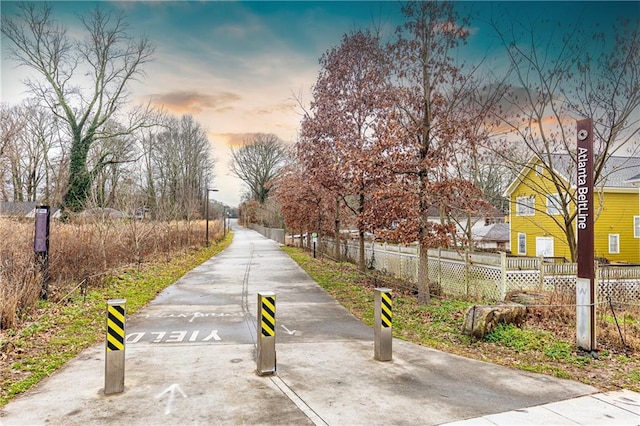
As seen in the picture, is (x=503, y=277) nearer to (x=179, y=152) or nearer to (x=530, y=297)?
(x=530, y=297)

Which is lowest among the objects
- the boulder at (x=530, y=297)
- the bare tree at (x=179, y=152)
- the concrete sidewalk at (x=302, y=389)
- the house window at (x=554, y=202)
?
the concrete sidewalk at (x=302, y=389)

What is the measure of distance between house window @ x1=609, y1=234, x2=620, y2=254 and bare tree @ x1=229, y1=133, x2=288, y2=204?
47.6 metres

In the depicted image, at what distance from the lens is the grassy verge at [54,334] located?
5549 mm

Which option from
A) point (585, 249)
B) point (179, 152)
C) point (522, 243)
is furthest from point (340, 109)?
point (179, 152)

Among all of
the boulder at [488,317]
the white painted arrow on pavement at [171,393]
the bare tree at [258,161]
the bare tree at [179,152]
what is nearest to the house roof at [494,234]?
the boulder at [488,317]

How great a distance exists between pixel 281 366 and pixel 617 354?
543cm

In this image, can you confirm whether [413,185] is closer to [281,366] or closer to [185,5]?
[281,366]

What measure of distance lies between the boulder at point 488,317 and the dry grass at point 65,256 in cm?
826

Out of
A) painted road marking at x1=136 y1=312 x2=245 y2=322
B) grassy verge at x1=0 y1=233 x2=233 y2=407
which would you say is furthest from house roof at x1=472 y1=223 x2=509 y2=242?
grassy verge at x1=0 y1=233 x2=233 y2=407

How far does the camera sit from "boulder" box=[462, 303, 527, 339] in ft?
24.6

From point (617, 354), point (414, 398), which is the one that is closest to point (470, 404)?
point (414, 398)

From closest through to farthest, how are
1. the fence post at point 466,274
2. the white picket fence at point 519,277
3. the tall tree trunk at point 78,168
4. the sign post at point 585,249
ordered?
the sign post at point 585,249
the white picket fence at point 519,277
the fence post at point 466,274
the tall tree trunk at point 78,168

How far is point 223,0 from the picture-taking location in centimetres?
1321

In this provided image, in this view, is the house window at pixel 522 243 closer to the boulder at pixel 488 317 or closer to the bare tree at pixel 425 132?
the bare tree at pixel 425 132
